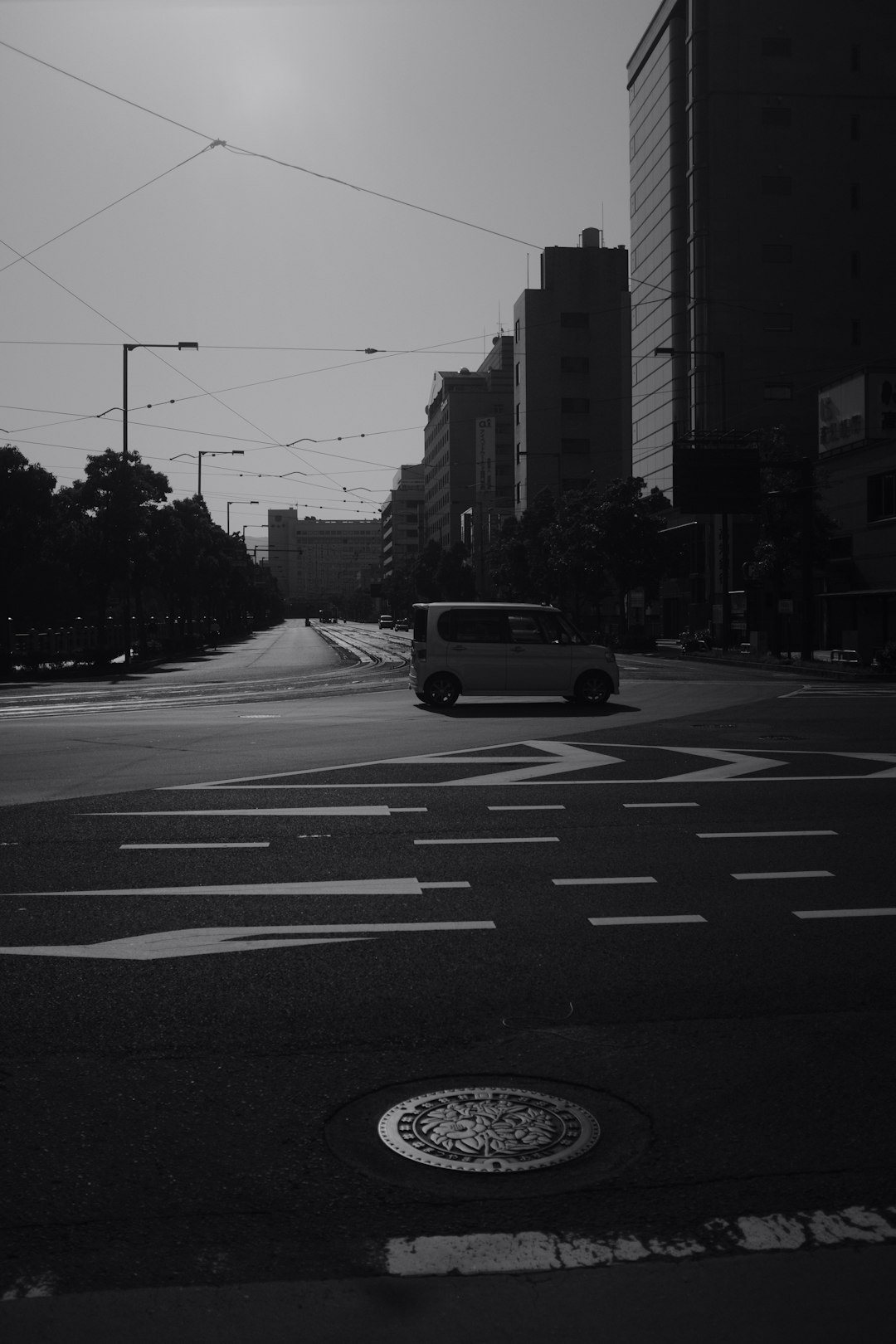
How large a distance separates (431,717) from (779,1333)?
17527 millimetres

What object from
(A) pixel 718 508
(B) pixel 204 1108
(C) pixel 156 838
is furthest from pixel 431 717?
(A) pixel 718 508

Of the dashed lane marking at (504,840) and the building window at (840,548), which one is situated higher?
the building window at (840,548)

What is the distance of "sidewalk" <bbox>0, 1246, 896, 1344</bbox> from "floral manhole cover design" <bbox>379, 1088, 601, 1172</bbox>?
26.6 inches

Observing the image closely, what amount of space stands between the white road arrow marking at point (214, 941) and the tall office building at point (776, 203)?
67439 millimetres

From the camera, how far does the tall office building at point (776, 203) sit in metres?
72.1

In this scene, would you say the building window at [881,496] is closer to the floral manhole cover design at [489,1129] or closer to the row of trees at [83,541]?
the row of trees at [83,541]

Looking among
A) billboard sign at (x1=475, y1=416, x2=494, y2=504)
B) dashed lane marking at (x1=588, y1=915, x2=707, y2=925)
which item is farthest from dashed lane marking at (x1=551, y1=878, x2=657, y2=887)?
A: billboard sign at (x1=475, y1=416, x2=494, y2=504)

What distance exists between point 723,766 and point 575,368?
113 m

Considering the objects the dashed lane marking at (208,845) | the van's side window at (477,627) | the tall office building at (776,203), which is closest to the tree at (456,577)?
the tall office building at (776,203)

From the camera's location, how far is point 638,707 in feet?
73.3

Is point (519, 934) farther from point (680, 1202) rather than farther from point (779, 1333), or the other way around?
point (779, 1333)

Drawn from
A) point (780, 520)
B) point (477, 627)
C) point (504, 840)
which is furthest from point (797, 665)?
point (504, 840)

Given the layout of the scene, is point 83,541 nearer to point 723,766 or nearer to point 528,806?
point 723,766

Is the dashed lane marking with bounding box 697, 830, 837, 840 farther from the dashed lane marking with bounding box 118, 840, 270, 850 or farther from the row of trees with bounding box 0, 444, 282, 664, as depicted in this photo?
the row of trees with bounding box 0, 444, 282, 664
